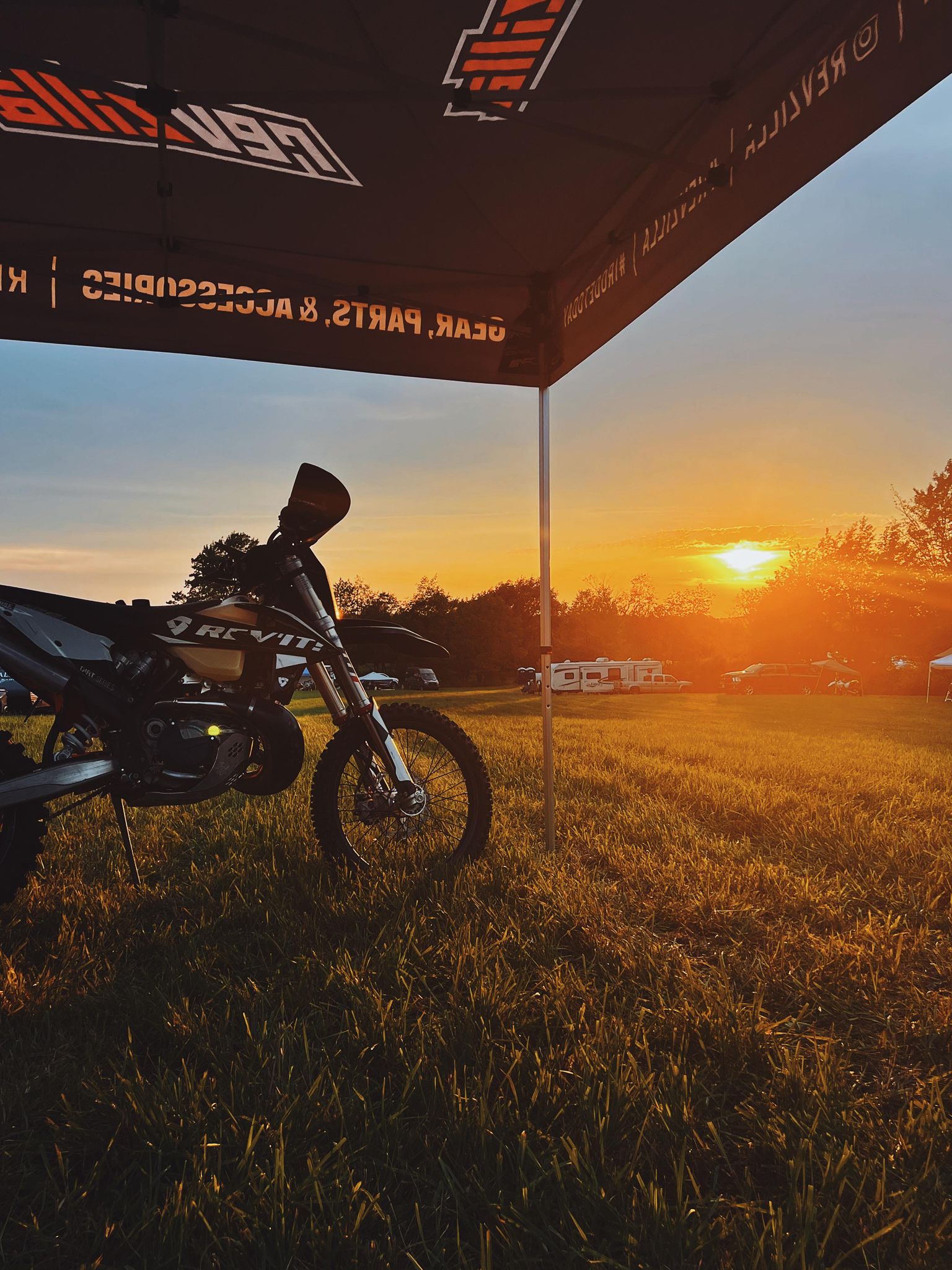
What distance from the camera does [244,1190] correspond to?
141 centimetres

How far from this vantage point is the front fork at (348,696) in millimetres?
3240

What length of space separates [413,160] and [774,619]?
55.0 metres

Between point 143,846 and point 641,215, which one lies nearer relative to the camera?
point 641,215

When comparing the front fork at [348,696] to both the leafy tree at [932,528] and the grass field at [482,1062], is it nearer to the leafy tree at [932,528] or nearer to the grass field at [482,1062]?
the grass field at [482,1062]

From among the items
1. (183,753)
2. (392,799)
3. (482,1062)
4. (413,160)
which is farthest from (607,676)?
(482,1062)

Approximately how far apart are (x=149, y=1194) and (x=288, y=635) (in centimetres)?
205

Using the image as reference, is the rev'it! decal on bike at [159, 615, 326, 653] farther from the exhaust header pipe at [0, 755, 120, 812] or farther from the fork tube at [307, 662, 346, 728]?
the exhaust header pipe at [0, 755, 120, 812]

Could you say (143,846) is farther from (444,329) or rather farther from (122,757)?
(444,329)

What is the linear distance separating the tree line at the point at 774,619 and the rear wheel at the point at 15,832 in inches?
1214

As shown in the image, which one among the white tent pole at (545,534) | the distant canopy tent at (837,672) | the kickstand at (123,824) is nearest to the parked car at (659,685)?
the distant canopy tent at (837,672)

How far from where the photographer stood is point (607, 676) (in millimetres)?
41938

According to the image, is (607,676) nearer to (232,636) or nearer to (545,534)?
(545,534)

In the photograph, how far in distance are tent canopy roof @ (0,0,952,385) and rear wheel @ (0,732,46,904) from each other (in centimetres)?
226

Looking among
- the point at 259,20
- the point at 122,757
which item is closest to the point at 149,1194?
the point at 122,757
